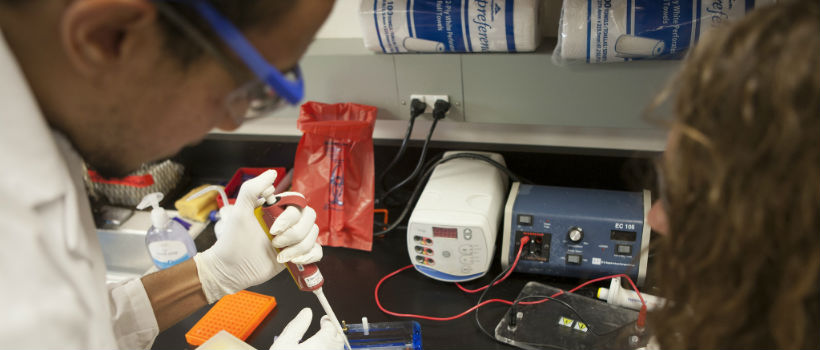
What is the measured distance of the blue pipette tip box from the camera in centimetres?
109

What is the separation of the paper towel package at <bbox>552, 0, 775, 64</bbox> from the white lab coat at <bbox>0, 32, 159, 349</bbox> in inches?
37.8

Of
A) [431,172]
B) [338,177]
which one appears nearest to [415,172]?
[431,172]

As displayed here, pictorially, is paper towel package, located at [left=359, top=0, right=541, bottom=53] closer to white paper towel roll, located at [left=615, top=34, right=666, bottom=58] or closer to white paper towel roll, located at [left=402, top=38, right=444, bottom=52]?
white paper towel roll, located at [left=402, top=38, right=444, bottom=52]

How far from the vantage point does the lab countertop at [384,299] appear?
1.14m

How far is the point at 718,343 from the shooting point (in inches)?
24.9

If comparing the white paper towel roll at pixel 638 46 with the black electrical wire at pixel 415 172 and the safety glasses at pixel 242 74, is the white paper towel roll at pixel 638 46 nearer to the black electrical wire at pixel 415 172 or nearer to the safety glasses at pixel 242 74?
the black electrical wire at pixel 415 172

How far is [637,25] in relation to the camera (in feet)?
3.55

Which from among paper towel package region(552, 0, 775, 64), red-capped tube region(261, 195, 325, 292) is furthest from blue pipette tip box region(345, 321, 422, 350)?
paper towel package region(552, 0, 775, 64)

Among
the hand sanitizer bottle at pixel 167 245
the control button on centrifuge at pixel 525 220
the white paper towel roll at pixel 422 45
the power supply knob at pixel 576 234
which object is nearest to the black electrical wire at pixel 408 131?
the white paper towel roll at pixel 422 45

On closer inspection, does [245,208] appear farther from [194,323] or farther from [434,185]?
[434,185]

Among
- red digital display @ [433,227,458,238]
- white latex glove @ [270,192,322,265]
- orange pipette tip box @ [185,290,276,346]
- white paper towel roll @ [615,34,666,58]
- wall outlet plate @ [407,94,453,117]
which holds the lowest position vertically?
orange pipette tip box @ [185,290,276,346]

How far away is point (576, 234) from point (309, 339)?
63 cm

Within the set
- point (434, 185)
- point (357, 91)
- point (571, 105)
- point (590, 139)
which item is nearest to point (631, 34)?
point (571, 105)

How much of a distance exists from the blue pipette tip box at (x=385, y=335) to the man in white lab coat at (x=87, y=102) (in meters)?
0.52
